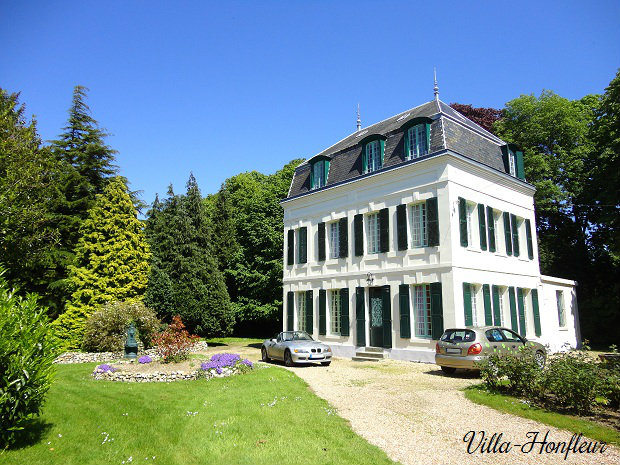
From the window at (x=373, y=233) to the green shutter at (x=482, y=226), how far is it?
4503 millimetres

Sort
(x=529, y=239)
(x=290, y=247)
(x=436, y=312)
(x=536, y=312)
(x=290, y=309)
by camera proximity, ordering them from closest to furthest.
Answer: (x=436, y=312) → (x=536, y=312) → (x=529, y=239) → (x=290, y=309) → (x=290, y=247)

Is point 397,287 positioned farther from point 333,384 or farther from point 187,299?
point 187,299

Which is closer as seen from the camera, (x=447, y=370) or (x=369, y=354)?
(x=447, y=370)

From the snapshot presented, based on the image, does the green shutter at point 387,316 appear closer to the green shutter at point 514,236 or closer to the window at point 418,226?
the window at point 418,226

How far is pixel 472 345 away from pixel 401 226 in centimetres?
A: 709

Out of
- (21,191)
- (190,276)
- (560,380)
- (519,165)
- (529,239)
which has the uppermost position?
(519,165)

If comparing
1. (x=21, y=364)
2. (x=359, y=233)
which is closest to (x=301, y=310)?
(x=359, y=233)

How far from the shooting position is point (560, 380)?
8.14 meters

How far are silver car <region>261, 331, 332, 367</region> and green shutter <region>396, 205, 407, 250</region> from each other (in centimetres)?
558

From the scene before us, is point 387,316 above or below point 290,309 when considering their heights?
below

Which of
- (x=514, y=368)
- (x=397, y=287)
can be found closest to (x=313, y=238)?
(x=397, y=287)

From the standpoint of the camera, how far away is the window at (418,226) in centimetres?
1791

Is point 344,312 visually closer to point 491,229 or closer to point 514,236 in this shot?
point 491,229

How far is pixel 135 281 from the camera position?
79.3 ft
